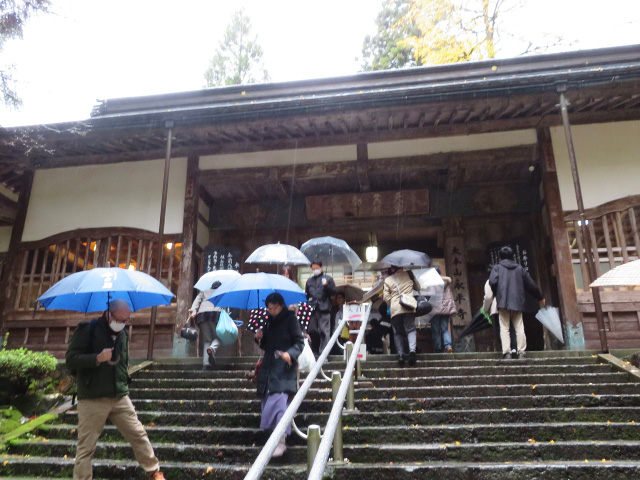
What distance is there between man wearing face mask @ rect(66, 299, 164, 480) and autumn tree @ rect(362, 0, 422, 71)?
20608 mm

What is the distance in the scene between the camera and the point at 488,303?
7793mm

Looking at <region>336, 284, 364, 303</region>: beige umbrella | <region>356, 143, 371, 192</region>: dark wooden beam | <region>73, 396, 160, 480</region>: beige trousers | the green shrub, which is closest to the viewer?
<region>73, 396, 160, 480</region>: beige trousers

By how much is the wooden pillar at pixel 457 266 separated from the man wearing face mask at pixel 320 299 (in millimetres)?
4547

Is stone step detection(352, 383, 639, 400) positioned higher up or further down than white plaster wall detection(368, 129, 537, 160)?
further down

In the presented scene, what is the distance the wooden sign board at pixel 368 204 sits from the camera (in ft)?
38.6

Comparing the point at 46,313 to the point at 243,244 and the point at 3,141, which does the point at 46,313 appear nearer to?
the point at 3,141

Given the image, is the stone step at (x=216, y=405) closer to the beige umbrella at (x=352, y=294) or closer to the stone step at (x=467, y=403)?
the stone step at (x=467, y=403)

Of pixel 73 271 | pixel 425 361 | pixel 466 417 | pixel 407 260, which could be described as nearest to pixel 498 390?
pixel 466 417

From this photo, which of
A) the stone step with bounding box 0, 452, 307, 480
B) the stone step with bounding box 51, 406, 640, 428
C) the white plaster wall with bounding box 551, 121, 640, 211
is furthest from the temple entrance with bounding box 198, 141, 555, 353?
the stone step with bounding box 0, 452, 307, 480

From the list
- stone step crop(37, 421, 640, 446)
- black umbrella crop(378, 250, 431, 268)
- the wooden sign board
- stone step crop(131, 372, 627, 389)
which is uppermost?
the wooden sign board

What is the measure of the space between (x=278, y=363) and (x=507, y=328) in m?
4.30

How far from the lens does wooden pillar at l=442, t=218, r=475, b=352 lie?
11180mm

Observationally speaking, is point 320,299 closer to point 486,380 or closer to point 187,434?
point 486,380

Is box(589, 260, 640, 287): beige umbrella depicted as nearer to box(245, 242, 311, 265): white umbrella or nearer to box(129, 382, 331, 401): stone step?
box(129, 382, 331, 401): stone step
